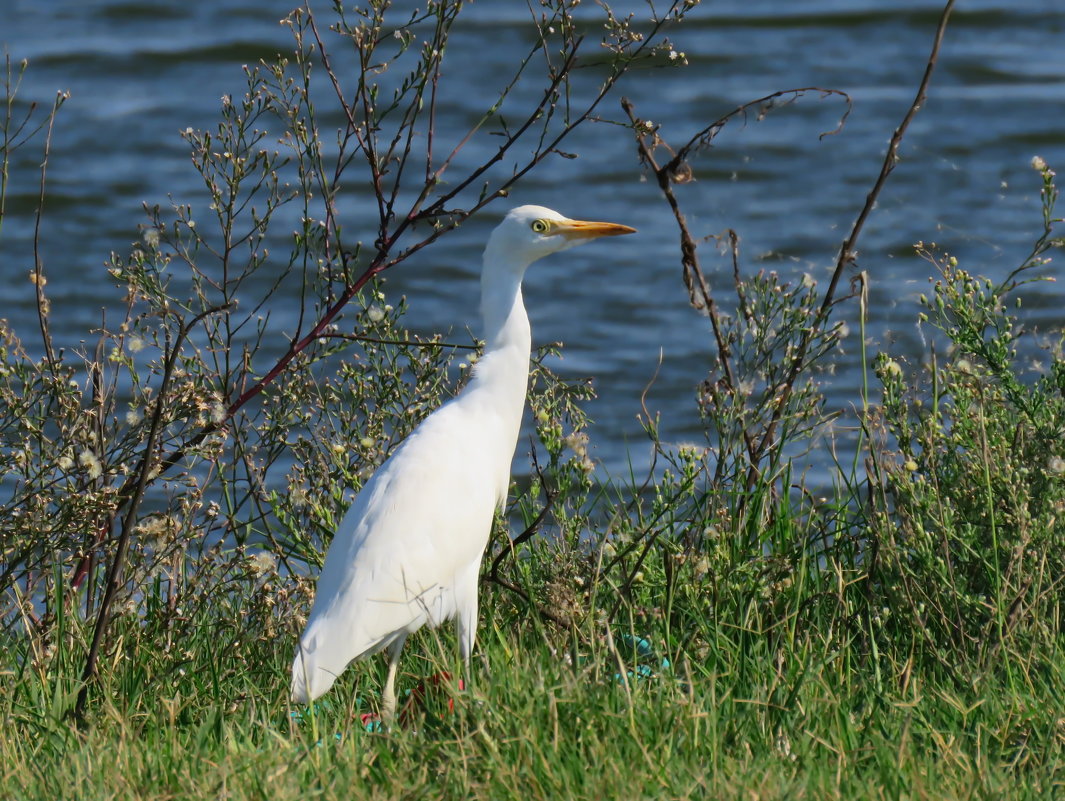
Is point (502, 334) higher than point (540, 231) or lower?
lower

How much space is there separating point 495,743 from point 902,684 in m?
1.08

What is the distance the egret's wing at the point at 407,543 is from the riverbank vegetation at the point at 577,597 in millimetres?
148

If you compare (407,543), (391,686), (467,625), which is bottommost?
(391,686)

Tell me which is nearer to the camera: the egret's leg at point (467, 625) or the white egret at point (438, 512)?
the white egret at point (438, 512)

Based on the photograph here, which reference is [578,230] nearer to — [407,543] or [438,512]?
[438,512]

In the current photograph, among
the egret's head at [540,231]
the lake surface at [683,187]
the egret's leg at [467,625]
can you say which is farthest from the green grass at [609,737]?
the lake surface at [683,187]

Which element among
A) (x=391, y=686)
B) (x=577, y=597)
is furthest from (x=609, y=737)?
(x=577, y=597)

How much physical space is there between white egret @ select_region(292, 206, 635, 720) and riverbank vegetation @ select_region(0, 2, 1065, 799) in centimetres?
12

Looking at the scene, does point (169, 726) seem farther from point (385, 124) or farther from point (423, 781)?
point (385, 124)

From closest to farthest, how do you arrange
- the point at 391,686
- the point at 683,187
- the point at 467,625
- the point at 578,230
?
the point at 391,686 → the point at 467,625 → the point at 578,230 → the point at 683,187

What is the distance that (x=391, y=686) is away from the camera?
376 cm

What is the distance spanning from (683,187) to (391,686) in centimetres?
872

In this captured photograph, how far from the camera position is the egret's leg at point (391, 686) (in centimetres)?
341

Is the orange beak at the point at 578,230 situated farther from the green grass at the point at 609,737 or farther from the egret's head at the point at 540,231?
the green grass at the point at 609,737
